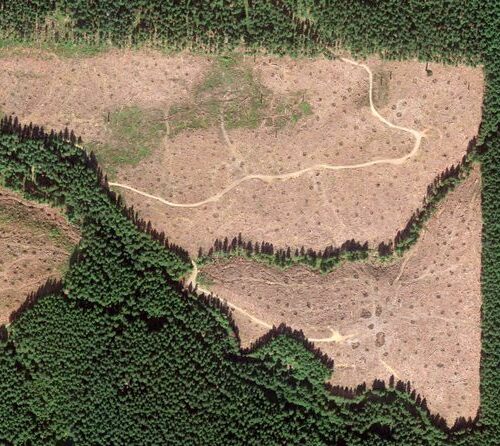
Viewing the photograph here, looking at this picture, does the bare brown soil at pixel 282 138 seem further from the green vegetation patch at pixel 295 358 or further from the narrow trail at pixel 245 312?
the green vegetation patch at pixel 295 358

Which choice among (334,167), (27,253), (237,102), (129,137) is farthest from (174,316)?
(237,102)

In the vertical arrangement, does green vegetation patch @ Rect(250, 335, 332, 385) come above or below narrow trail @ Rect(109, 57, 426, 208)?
below

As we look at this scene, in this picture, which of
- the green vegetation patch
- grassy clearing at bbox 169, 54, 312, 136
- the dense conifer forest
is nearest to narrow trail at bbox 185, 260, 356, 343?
the dense conifer forest

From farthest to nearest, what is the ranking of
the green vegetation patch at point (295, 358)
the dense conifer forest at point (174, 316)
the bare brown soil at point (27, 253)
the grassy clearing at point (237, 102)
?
the grassy clearing at point (237, 102), the bare brown soil at point (27, 253), the green vegetation patch at point (295, 358), the dense conifer forest at point (174, 316)

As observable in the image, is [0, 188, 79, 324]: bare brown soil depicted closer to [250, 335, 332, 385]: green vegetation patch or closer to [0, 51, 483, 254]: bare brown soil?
[0, 51, 483, 254]: bare brown soil

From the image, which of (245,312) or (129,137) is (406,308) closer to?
(245,312)

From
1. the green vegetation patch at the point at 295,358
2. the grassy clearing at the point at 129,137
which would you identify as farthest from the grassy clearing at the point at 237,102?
the green vegetation patch at the point at 295,358
